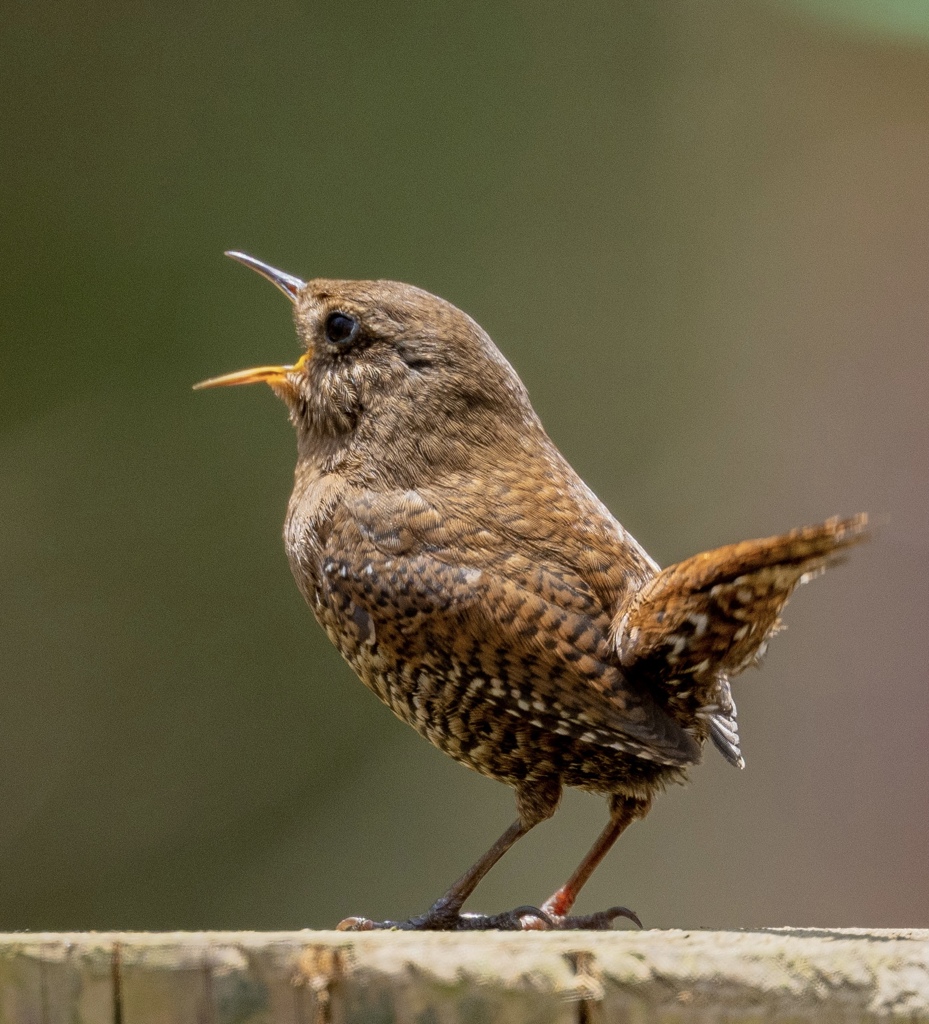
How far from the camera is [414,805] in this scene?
4371mm

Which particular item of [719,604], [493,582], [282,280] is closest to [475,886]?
[493,582]

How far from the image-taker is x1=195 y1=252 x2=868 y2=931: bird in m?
1.75

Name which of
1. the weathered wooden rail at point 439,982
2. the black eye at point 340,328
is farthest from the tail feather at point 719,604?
the black eye at point 340,328

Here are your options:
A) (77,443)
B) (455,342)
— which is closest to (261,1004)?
(455,342)

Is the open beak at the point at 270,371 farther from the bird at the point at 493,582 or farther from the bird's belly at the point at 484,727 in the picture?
the bird's belly at the point at 484,727

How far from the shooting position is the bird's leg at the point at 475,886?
1.90 m

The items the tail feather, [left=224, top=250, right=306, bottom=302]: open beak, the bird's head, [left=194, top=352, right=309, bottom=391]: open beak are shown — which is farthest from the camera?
[left=224, top=250, right=306, bottom=302]: open beak

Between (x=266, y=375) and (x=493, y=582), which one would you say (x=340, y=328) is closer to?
(x=266, y=375)

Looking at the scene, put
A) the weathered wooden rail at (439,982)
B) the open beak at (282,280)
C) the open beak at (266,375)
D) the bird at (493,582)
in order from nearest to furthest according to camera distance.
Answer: the weathered wooden rail at (439,982) → the bird at (493,582) → the open beak at (266,375) → the open beak at (282,280)

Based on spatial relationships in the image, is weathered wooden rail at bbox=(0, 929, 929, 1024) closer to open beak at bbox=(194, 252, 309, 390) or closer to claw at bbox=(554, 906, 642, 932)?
claw at bbox=(554, 906, 642, 932)

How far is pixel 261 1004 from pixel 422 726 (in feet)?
2.53

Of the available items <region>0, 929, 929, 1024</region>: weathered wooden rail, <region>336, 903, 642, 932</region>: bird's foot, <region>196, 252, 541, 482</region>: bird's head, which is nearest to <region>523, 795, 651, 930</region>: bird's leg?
<region>336, 903, 642, 932</region>: bird's foot

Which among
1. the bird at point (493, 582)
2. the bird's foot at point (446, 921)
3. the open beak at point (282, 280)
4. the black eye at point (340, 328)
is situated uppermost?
the open beak at point (282, 280)

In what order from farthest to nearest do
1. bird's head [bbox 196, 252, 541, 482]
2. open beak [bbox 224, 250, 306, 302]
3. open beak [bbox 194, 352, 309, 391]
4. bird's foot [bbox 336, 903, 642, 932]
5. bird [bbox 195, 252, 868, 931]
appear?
1. open beak [bbox 224, 250, 306, 302]
2. open beak [bbox 194, 352, 309, 391]
3. bird's head [bbox 196, 252, 541, 482]
4. bird's foot [bbox 336, 903, 642, 932]
5. bird [bbox 195, 252, 868, 931]
